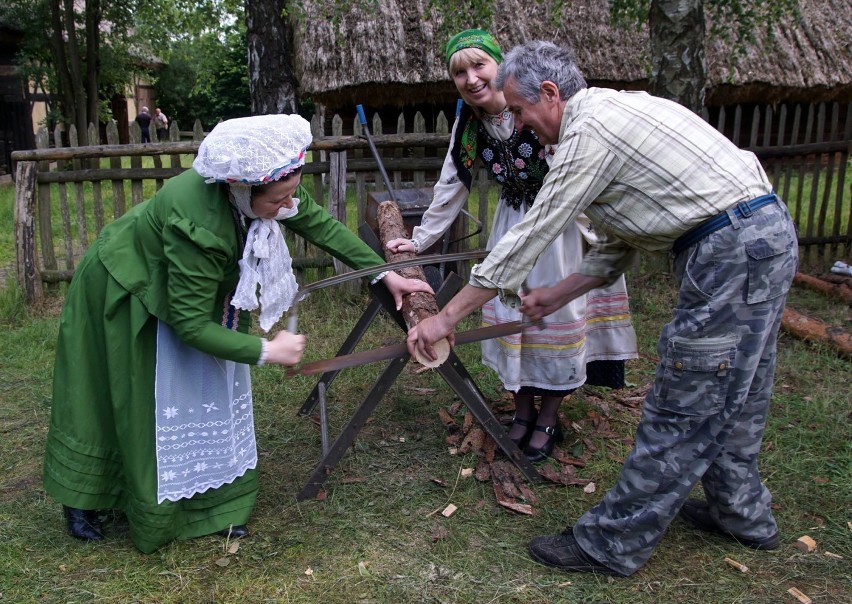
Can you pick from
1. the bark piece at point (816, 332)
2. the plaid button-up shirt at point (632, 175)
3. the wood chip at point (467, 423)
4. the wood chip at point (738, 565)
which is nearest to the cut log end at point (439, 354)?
the plaid button-up shirt at point (632, 175)

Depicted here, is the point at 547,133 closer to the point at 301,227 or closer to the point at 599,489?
the point at 301,227

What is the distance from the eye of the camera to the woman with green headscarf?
3.07 meters

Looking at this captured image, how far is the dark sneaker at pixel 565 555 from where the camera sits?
2.65 m

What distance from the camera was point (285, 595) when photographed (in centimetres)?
260

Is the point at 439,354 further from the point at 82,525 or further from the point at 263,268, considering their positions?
the point at 82,525

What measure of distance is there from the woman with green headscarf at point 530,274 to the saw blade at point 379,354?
0.44m

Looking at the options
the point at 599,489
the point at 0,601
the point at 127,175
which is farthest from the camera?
the point at 127,175

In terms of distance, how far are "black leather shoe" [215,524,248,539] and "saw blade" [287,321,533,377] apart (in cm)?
74

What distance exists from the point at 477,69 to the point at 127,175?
3.84 m

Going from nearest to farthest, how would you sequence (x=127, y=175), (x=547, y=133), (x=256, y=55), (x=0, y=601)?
1. (x=547, y=133)
2. (x=0, y=601)
3. (x=127, y=175)
4. (x=256, y=55)

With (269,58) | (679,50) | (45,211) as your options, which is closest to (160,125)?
(269,58)

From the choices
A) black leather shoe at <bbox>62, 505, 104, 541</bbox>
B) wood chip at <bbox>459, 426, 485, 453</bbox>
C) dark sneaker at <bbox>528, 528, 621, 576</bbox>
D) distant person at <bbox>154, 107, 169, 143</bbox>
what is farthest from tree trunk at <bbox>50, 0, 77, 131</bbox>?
dark sneaker at <bbox>528, 528, 621, 576</bbox>

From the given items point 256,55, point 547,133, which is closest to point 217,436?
point 547,133

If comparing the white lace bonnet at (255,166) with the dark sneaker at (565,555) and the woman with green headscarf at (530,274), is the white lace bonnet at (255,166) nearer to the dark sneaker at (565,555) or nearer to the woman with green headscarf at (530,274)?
the woman with green headscarf at (530,274)
